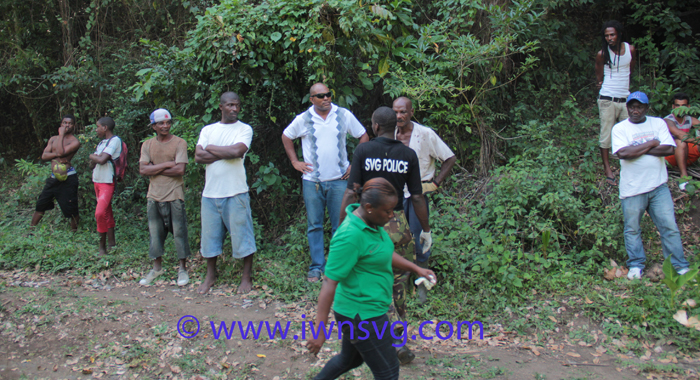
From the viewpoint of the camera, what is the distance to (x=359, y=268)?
2.86 meters

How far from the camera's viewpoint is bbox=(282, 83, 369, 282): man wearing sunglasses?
5508 mm

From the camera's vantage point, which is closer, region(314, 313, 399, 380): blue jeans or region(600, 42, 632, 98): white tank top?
region(314, 313, 399, 380): blue jeans

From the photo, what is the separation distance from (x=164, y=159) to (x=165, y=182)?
269 mm

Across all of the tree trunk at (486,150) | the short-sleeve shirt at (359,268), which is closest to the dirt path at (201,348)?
the short-sleeve shirt at (359,268)

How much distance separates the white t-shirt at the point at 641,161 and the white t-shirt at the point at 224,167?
4089 millimetres

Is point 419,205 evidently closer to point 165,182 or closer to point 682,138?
point 165,182

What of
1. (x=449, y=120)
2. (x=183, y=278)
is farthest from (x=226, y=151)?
(x=449, y=120)

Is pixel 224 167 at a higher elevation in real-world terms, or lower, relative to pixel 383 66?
lower

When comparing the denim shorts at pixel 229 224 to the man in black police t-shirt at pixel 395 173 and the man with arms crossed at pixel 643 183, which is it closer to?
the man in black police t-shirt at pixel 395 173

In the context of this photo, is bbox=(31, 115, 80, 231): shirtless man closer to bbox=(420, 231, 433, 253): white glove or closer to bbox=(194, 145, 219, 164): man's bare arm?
bbox=(194, 145, 219, 164): man's bare arm

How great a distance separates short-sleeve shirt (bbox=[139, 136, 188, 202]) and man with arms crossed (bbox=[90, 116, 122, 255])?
129cm

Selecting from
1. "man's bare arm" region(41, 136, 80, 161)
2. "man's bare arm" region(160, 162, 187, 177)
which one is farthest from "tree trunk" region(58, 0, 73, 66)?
"man's bare arm" region(160, 162, 187, 177)

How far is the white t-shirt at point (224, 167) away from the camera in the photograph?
5.46 m

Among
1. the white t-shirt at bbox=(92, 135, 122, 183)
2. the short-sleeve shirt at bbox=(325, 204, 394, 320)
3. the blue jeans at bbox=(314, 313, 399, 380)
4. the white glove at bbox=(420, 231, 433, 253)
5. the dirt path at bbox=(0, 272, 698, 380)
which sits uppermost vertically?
the white t-shirt at bbox=(92, 135, 122, 183)
